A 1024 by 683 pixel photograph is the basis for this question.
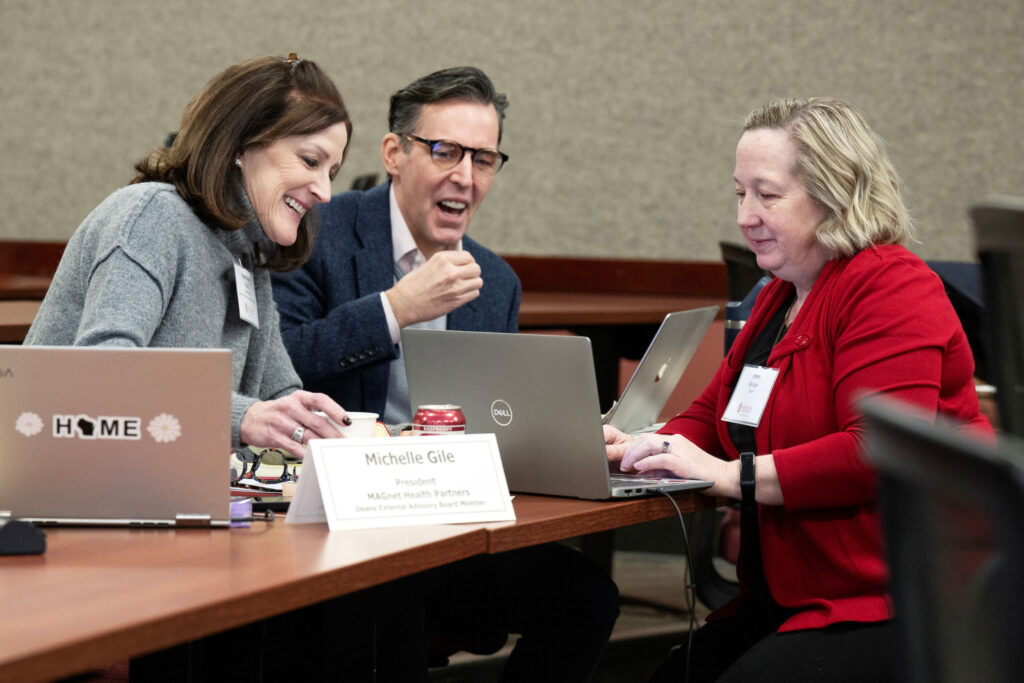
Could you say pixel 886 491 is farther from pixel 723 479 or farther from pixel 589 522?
pixel 723 479

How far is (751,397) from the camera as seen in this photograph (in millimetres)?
1737

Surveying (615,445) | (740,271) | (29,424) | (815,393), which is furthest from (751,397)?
(740,271)

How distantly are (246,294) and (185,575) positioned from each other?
902mm

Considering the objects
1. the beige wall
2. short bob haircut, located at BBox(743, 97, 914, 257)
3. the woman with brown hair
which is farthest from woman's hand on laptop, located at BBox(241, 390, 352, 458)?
the beige wall

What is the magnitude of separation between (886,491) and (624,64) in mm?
4439

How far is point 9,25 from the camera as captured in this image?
18.4 feet

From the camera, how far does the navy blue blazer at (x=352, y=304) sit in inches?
88.7

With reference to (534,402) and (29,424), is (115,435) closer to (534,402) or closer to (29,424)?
(29,424)

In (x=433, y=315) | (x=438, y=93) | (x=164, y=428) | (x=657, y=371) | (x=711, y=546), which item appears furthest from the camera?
(x=711, y=546)

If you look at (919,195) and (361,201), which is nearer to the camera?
(361,201)

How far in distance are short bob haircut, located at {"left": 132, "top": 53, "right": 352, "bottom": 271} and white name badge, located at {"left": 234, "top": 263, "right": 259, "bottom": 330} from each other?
3.2 inches

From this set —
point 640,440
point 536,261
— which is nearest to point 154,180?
point 640,440

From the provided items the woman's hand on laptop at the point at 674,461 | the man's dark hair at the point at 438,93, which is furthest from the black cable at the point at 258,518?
the man's dark hair at the point at 438,93

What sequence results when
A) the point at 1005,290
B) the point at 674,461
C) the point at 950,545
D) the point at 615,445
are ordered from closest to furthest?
the point at 950,545 < the point at 1005,290 < the point at 674,461 < the point at 615,445
